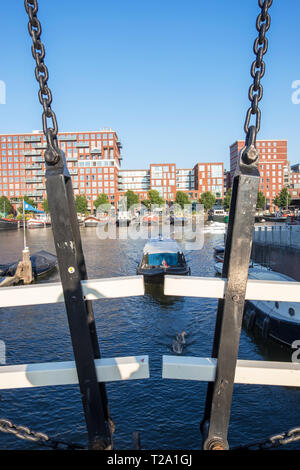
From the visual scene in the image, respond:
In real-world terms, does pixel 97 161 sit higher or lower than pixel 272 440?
higher

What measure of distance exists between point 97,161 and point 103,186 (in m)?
8.77

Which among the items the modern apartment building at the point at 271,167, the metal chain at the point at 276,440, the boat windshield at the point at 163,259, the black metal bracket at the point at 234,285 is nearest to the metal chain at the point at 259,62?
the black metal bracket at the point at 234,285

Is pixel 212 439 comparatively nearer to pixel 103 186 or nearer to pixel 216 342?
pixel 216 342

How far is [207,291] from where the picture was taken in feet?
9.73

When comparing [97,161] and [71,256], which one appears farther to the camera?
[97,161]

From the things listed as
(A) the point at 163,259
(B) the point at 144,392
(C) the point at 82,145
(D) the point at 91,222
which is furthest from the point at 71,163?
(B) the point at 144,392

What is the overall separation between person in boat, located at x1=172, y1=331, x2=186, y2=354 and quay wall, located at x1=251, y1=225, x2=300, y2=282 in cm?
874

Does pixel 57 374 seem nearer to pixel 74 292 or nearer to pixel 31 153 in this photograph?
pixel 74 292

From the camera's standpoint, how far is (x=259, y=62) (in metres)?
2.86

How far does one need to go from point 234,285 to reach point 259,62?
1710 mm

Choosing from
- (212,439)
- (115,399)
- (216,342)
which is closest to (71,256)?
(216,342)

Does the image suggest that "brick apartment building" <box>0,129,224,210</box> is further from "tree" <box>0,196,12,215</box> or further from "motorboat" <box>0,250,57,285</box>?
"motorboat" <box>0,250,57,285</box>

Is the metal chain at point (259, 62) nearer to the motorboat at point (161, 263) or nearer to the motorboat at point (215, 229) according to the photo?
the motorboat at point (161, 263)

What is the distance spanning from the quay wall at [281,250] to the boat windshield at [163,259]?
677 cm
